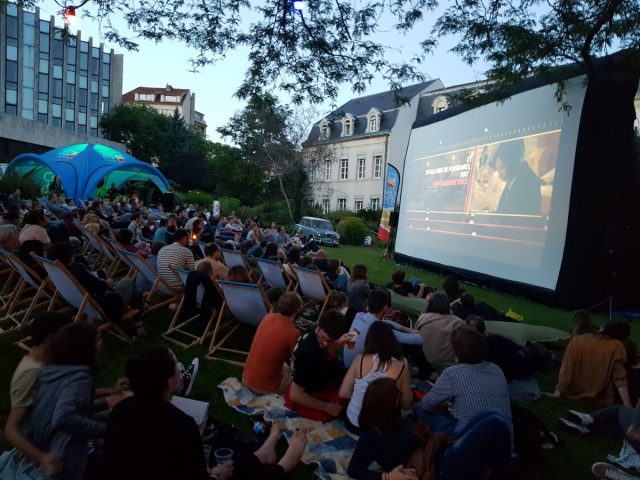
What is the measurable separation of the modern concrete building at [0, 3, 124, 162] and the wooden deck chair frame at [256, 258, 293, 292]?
1746 inches

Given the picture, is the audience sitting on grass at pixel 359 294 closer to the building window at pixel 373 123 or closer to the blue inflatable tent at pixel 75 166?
the blue inflatable tent at pixel 75 166

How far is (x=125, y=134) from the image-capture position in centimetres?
5188

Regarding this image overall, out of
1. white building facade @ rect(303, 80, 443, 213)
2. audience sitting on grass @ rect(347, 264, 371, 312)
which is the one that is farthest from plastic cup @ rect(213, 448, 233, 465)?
white building facade @ rect(303, 80, 443, 213)

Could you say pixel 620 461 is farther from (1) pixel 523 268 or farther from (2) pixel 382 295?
(1) pixel 523 268

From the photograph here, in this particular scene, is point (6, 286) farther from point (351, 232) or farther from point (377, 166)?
point (377, 166)

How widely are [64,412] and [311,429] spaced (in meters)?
1.65

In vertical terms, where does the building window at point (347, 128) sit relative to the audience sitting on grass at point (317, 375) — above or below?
above

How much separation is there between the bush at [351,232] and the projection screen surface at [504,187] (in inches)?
451

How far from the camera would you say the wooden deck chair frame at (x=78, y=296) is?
14.3 ft

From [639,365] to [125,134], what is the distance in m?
54.4

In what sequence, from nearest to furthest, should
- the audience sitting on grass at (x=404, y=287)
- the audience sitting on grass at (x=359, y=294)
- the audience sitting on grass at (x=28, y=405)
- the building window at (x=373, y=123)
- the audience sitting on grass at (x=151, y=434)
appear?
the audience sitting on grass at (x=151, y=434)
the audience sitting on grass at (x=28, y=405)
the audience sitting on grass at (x=359, y=294)
the audience sitting on grass at (x=404, y=287)
the building window at (x=373, y=123)

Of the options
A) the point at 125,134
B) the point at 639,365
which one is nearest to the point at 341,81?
the point at 639,365

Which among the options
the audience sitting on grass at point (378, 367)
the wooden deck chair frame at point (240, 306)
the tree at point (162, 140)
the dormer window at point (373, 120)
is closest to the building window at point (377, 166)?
the dormer window at point (373, 120)

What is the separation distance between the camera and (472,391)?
2848 millimetres
